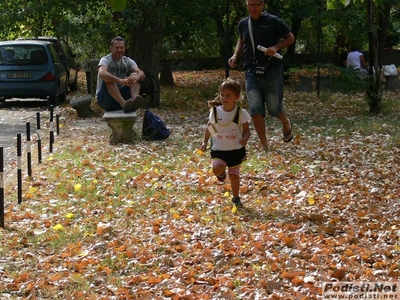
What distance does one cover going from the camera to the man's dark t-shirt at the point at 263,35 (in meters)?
11.0

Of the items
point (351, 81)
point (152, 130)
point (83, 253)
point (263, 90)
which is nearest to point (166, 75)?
point (351, 81)

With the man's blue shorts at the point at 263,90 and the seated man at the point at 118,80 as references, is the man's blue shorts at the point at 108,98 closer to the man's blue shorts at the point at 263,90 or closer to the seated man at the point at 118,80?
the seated man at the point at 118,80

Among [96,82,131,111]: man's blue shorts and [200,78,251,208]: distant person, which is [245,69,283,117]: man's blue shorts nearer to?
[200,78,251,208]: distant person

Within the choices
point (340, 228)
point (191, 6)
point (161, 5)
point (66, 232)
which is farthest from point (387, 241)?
Answer: point (191, 6)

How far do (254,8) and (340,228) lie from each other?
3.94 m

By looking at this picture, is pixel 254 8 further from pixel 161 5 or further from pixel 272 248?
pixel 161 5

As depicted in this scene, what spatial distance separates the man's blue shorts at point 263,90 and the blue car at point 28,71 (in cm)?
1198

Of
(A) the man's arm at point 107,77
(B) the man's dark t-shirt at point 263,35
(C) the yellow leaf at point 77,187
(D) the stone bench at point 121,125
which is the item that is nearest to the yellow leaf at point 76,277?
(C) the yellow leaf at point 77,187

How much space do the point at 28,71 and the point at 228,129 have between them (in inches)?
579

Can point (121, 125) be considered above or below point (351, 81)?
below

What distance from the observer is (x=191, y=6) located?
71.4 ft

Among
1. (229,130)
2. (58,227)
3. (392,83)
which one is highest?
(229,130)

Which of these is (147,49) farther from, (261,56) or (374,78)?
(261,56)

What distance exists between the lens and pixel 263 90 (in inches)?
442
